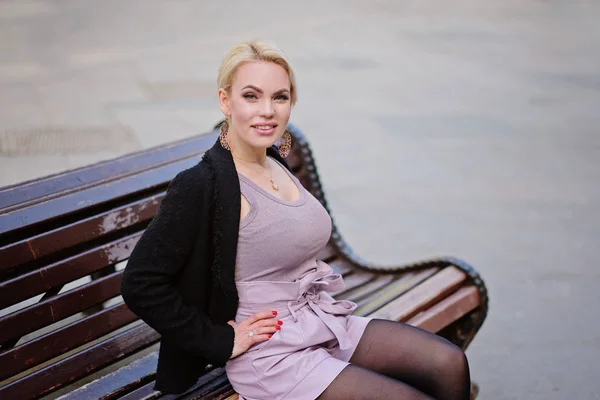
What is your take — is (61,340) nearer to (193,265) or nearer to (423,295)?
(193,265)

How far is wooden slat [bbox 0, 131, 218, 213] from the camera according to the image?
118 inches

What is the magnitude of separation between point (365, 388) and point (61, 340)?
3.83ft

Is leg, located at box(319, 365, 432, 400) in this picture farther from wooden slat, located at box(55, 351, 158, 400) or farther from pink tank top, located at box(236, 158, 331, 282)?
wooden slat, located at box(55, 351, 158, 400)

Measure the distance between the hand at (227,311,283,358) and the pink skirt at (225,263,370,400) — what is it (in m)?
0.03

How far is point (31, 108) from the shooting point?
25.8 ft

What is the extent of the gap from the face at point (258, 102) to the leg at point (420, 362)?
76cm

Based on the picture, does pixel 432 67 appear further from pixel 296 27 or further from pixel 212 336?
pixel 212 336

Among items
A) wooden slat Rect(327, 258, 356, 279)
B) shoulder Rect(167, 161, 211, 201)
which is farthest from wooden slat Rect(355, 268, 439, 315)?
shoulder Rect(167, 161, 211, 201)

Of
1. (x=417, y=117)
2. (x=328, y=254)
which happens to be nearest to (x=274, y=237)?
(x=328, y=254)

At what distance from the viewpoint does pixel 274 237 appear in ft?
8.08

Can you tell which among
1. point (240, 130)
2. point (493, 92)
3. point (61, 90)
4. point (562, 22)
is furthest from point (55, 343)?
point (562, 22)

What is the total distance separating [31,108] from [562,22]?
750 centimetres

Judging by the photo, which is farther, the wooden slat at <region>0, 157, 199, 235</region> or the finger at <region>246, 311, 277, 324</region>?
the wooden slat at <region>0, 157, 199, 235</region>

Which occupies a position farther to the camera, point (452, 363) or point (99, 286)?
point (99, 286)
